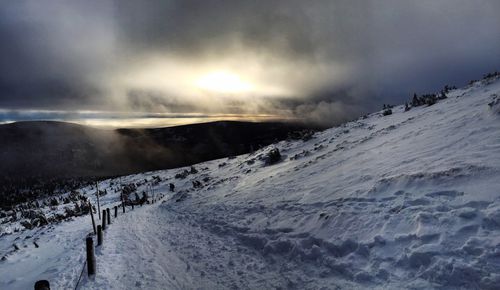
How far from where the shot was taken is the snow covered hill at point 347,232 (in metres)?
6.84

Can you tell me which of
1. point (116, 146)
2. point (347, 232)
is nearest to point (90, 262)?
point (347, 232)

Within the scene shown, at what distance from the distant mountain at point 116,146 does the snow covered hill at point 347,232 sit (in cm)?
12301

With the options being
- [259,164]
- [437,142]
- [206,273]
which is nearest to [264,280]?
[206,273]

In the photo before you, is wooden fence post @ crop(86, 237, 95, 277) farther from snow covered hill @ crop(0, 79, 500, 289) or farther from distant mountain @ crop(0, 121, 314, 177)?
distant mountain @ crop(0, 121, 314, 177)

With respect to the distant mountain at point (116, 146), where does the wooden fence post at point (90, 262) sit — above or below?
below

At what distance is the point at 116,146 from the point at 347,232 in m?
182

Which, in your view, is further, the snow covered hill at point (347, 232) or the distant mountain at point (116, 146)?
the distant mountain at point (116, 146)

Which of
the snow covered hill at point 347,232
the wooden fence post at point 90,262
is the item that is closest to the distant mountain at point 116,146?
the snow covered hill at point 347,232

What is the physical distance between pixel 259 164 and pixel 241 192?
802cm

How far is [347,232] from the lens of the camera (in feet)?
29.9

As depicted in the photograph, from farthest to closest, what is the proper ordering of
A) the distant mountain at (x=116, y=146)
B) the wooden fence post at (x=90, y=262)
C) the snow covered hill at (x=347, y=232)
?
the distant mountain at (x=116, y=146)
the wooden fence post at (x=90, y=262)
the snow covered hill at (x=347, y=232)

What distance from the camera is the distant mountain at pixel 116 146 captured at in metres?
150

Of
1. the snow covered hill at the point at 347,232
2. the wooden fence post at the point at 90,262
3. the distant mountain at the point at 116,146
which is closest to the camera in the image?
the snow covered hill at the point at 347,232

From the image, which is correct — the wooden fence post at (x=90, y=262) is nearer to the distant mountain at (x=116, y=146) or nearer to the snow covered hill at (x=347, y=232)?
the snow covered hill at (x=347, y=232)
